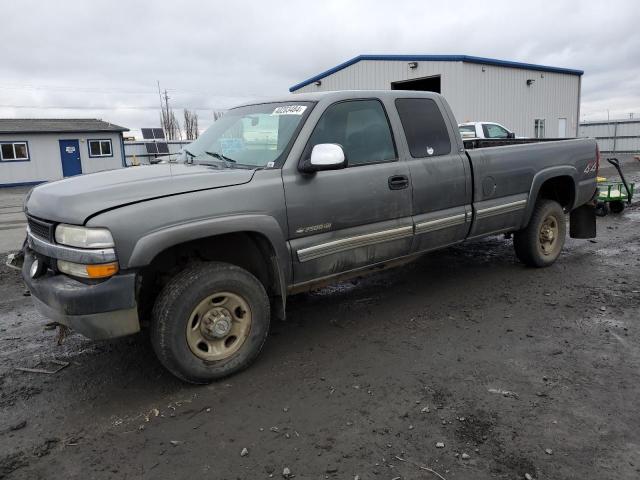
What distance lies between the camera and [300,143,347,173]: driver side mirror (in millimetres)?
3625

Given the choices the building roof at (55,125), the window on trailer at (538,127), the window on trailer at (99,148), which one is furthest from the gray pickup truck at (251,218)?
the window on trailer at (99,148)

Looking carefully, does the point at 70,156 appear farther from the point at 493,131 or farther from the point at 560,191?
the point at 560,191

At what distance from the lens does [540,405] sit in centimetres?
314

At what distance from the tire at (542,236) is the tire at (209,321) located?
141 inches

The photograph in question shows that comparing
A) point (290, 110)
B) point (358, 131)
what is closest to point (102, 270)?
point (290, 110)

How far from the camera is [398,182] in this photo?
170 inches

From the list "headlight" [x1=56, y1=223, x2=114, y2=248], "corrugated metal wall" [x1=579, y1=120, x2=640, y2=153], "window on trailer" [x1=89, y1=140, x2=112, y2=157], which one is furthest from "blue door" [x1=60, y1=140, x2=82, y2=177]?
"corrugated metal wall" [x1=579, y1=120, x2=640, y2=153]

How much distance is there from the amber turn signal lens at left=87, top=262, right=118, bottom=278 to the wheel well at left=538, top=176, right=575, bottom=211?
480 centimetres

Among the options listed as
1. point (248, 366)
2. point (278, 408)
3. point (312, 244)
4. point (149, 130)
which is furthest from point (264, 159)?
point (149, 130)

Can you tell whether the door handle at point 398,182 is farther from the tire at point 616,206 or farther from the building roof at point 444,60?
the building roof at point 444,60

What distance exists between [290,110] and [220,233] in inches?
53.6

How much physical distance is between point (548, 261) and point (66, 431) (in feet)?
17.6

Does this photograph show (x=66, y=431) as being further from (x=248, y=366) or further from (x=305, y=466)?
(x=305, y=466)

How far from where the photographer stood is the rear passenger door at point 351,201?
378cm
